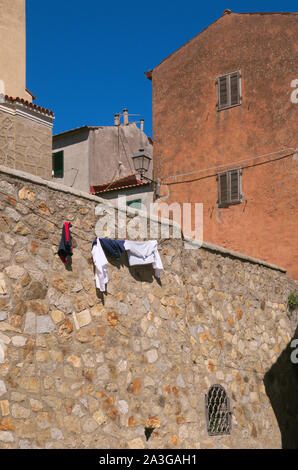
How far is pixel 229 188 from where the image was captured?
16.1m

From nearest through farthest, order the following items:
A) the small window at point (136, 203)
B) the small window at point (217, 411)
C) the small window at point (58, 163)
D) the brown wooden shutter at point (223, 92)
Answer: the small window at point (217, 411), the brown wooden shutter at point (223, 92), the small window at point (136, 203), the small window at point (58, 163)

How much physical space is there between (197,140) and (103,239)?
974 centimetres

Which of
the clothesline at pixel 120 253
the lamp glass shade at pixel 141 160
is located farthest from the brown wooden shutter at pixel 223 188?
the clothesline at pixel 120 253

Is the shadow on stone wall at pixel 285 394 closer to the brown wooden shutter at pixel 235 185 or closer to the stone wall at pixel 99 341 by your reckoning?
the stone wall at pixel 99 341

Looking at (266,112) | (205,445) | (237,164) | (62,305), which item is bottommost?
(205,445)

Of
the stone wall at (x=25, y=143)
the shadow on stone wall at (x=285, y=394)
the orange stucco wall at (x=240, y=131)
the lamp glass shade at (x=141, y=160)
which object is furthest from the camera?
the orange stucco wall at (x=240, y=131)

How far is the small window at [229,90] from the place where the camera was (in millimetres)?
16266

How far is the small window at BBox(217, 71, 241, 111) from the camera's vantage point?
16.3 metres

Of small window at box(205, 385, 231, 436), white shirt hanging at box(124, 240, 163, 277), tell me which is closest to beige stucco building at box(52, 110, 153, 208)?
small window at box(205, 385, 231, 436)

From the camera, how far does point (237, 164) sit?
1608 centimetres

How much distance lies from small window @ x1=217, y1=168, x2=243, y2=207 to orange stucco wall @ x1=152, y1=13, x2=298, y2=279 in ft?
0.53

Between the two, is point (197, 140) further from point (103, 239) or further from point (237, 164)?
point (103, 239)

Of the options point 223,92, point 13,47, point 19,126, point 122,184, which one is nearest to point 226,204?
point 223,92
